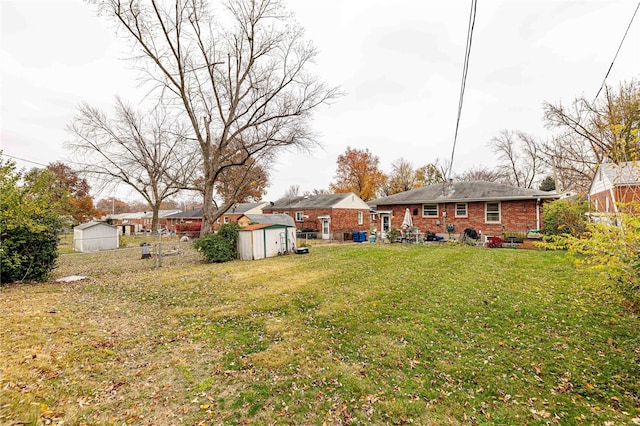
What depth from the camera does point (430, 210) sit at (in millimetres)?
19656

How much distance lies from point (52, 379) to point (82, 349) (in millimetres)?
906

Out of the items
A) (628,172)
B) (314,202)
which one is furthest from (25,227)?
(314,202)

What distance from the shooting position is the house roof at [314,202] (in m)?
27.6

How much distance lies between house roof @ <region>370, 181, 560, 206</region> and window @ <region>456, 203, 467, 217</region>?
532 millimetres

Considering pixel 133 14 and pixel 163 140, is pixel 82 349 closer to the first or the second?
pixel 133 14

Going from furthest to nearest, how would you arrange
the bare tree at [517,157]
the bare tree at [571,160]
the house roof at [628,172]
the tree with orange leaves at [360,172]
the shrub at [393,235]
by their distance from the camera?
the tree with orange leaves at [360,172], the bare tree at [517,157], the bare tree at [571,160], the shrub at [393,235], the house roof at [628,172]

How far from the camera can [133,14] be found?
1353 cm

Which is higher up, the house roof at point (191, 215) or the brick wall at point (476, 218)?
the house roof at point (191, 215)

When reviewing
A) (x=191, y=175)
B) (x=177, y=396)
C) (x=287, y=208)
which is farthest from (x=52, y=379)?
(x=287, y=208)

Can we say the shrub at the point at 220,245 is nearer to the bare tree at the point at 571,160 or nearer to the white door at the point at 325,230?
the white door at the point at 325,230

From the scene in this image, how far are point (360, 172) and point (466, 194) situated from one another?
75.6ft

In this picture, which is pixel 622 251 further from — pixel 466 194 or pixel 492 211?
pixel 466 194

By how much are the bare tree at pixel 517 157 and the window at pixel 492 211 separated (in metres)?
22.0

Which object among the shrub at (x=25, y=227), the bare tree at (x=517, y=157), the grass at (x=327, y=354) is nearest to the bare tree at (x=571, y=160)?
the bare tree at (x=517, y=157)
